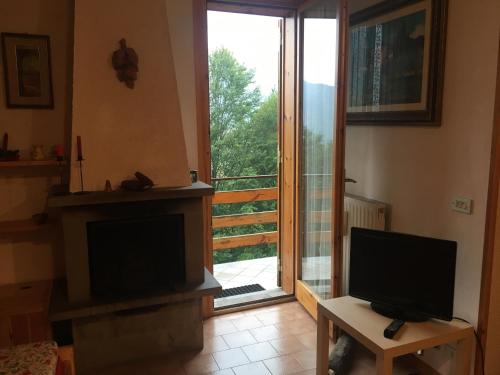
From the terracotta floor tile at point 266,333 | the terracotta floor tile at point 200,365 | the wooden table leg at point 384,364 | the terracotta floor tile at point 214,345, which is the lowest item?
the terracotta floor tile at point 200,365

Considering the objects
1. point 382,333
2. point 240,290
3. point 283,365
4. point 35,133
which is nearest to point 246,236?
point 240,290

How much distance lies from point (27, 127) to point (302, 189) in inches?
78.1

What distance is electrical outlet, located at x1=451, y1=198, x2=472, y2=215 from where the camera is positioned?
6.74 ft

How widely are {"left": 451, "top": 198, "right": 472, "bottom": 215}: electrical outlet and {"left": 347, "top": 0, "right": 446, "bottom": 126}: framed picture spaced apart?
438 mm

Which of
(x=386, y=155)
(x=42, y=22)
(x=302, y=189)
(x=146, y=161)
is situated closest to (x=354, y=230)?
(x=386, y=155)

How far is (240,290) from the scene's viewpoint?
12.1ft

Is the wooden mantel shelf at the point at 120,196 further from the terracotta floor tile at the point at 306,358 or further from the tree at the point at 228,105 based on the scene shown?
the tree at the point at 228,105

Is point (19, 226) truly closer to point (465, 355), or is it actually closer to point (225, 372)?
point (225, 372)

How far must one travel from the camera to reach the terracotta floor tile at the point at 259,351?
263 centimetres

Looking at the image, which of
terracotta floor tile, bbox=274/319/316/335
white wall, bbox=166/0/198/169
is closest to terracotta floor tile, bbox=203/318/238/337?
terracotta floor tile, bbox=274/319/316/335

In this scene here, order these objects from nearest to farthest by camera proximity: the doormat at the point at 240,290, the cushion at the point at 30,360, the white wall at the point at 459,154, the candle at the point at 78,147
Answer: the cushion at the point at 30,360 → the white wall at the point at 459,154 → the candle at the point at 78,147 → the doormat at the point at 240,290

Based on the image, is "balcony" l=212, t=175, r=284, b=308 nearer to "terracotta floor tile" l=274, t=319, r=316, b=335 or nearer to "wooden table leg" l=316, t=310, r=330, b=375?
"terracotta floor tile" l=274, t=319, r=316, b=335

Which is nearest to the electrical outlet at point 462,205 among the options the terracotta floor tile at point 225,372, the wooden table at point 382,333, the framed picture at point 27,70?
the wooden table at point 382,333

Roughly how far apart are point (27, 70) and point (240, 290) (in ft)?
7.86
